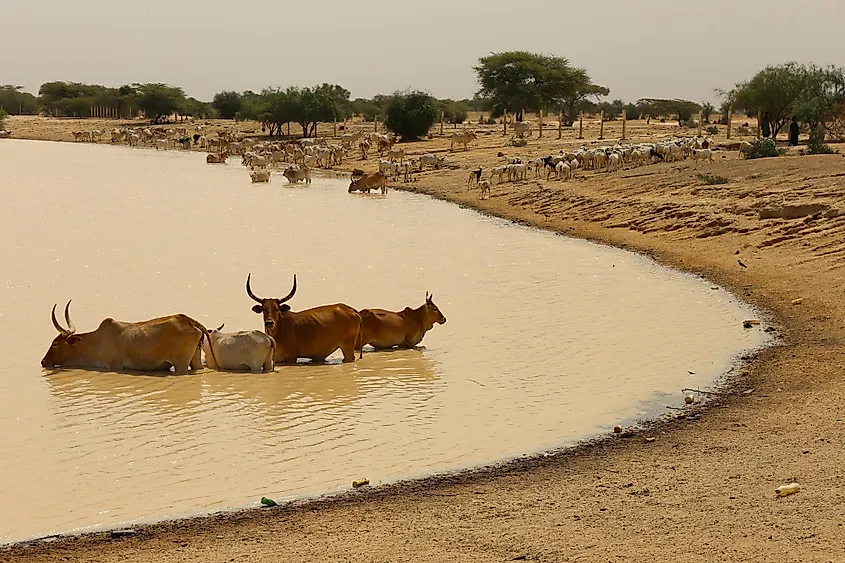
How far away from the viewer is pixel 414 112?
52875mm

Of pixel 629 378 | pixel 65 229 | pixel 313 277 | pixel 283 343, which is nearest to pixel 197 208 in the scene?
pixel 65 229

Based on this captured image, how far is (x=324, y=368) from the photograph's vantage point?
36.7 ft

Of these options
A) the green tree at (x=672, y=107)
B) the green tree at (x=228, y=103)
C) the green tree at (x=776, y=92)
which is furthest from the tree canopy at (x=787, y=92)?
the green tree at (x=228, y=103)

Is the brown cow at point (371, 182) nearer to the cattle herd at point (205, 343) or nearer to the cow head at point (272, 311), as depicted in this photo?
the cattle herd at point (205, 343)

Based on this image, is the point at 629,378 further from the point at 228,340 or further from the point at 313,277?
the point at 313,277

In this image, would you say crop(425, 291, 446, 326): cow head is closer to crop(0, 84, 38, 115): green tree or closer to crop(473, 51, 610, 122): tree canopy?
crop(473, 51, 610, 122): tree canopy

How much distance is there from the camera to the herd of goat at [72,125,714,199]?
3131cm

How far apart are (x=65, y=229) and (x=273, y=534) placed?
19279 mm

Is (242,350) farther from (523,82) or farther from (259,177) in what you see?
(523,82)

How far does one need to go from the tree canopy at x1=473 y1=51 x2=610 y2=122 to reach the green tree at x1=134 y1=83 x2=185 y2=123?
34.4 metres

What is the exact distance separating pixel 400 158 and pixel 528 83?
2128 centimetres

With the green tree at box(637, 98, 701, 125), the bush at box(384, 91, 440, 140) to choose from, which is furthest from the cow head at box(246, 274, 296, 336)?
the green tree at box(637, 98, 701, 125)

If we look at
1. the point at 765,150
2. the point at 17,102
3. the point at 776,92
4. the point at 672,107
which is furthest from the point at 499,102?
the point at 17,102

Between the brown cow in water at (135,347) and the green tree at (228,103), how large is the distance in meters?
80.4
